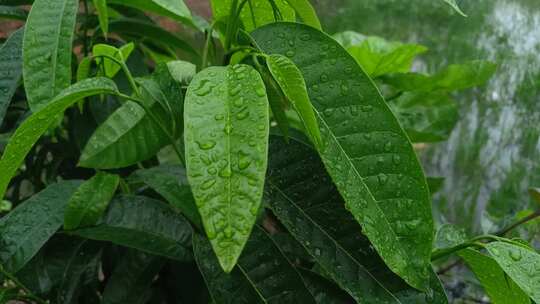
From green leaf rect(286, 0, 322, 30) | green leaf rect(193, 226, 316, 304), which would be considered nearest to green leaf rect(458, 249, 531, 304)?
green leaf rect(193, 226, 316, 304)

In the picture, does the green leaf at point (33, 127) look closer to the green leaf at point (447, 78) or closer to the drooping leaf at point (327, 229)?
the drooping leaf at point (327, 229)

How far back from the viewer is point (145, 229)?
65cm

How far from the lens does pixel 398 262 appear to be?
50 cm

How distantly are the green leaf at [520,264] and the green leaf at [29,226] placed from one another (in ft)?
1.41

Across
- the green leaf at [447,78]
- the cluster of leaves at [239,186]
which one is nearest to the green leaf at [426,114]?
the green leaf at [447,78]

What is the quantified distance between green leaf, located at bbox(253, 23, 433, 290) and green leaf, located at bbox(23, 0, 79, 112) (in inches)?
8.4

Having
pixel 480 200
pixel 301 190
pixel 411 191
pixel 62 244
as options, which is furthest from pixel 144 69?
pixel 480 200

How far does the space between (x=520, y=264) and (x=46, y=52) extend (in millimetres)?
453

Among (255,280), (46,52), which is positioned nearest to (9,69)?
(46,52)

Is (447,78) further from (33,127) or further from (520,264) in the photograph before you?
(33,127)

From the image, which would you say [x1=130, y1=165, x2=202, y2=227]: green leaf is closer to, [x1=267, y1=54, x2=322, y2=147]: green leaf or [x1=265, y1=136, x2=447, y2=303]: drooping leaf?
[x1=265, y1=136, x2=447, y2=303]: drooping leaf

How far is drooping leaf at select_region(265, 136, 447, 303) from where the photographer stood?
0.56 meters

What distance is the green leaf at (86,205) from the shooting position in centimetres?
66

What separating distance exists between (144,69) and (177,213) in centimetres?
34
